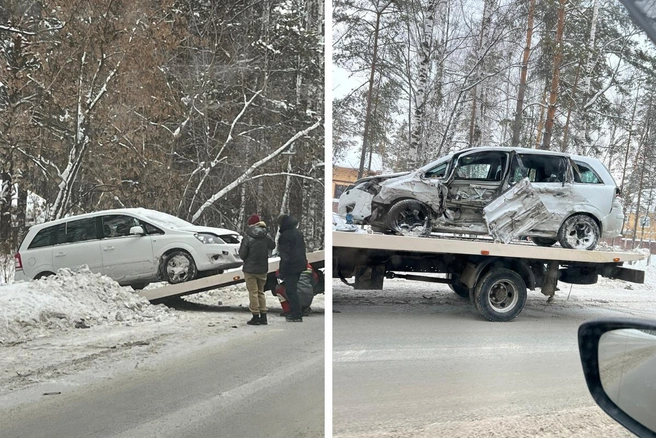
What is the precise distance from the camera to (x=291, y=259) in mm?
1837

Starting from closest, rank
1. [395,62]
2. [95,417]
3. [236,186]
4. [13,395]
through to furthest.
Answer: [13,395] → [95,417] → [236,186] → [395,62]

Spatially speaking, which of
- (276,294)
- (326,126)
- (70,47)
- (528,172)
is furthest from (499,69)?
(70,47)

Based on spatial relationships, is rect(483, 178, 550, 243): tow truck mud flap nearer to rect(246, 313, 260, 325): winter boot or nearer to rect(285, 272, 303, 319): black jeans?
rect(285, 272, 303, 319): black jeans

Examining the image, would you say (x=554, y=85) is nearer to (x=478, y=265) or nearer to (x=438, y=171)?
(x=438, y=171)

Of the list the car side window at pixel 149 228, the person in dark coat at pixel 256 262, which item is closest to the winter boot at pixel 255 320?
the person in dark coat at pixel 256 262

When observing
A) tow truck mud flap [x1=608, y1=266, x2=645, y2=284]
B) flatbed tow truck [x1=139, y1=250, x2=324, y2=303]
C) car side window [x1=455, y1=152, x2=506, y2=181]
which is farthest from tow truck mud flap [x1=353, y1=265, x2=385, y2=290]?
tow truck mud flap [x1=608, y1=266, x2=645, y2=284]

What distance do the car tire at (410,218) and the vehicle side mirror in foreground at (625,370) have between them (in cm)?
64

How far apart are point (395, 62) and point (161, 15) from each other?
860 mm

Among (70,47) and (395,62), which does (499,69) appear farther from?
(70,47)

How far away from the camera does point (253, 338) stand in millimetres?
1770

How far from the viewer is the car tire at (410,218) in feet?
6.27

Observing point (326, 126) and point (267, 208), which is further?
point (326, 126)

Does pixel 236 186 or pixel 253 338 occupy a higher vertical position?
pixel 236 186

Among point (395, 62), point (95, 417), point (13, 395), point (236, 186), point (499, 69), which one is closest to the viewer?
point (13, 395)
